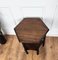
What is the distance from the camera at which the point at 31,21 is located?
146cm

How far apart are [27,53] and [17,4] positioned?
0.76 meters

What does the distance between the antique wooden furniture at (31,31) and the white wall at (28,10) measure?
105 millimetres

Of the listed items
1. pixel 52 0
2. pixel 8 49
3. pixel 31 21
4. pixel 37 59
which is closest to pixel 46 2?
pixel 52 0

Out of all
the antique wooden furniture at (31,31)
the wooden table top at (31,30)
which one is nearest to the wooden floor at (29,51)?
the antique wooden furniture at (31,31)

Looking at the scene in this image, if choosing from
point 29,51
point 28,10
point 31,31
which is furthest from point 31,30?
point 29,51

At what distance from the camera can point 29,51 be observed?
1681mm

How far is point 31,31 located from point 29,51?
1.50ft

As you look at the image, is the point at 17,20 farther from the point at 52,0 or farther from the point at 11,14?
the point at 52,0

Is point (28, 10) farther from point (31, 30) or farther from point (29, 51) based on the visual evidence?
point (29, 51)

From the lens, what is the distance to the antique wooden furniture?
1285 millimetres

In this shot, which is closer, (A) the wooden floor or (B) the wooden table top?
(B) the wooden table top

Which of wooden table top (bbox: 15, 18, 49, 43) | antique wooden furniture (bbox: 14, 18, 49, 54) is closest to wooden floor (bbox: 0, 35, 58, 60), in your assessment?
antique wooden furniture (bbox: 14, 18, 49, 54)

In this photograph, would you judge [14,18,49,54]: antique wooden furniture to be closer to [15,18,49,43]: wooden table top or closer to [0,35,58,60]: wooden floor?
[15,18,49,43]: wooden table top

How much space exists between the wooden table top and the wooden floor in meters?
0.44
